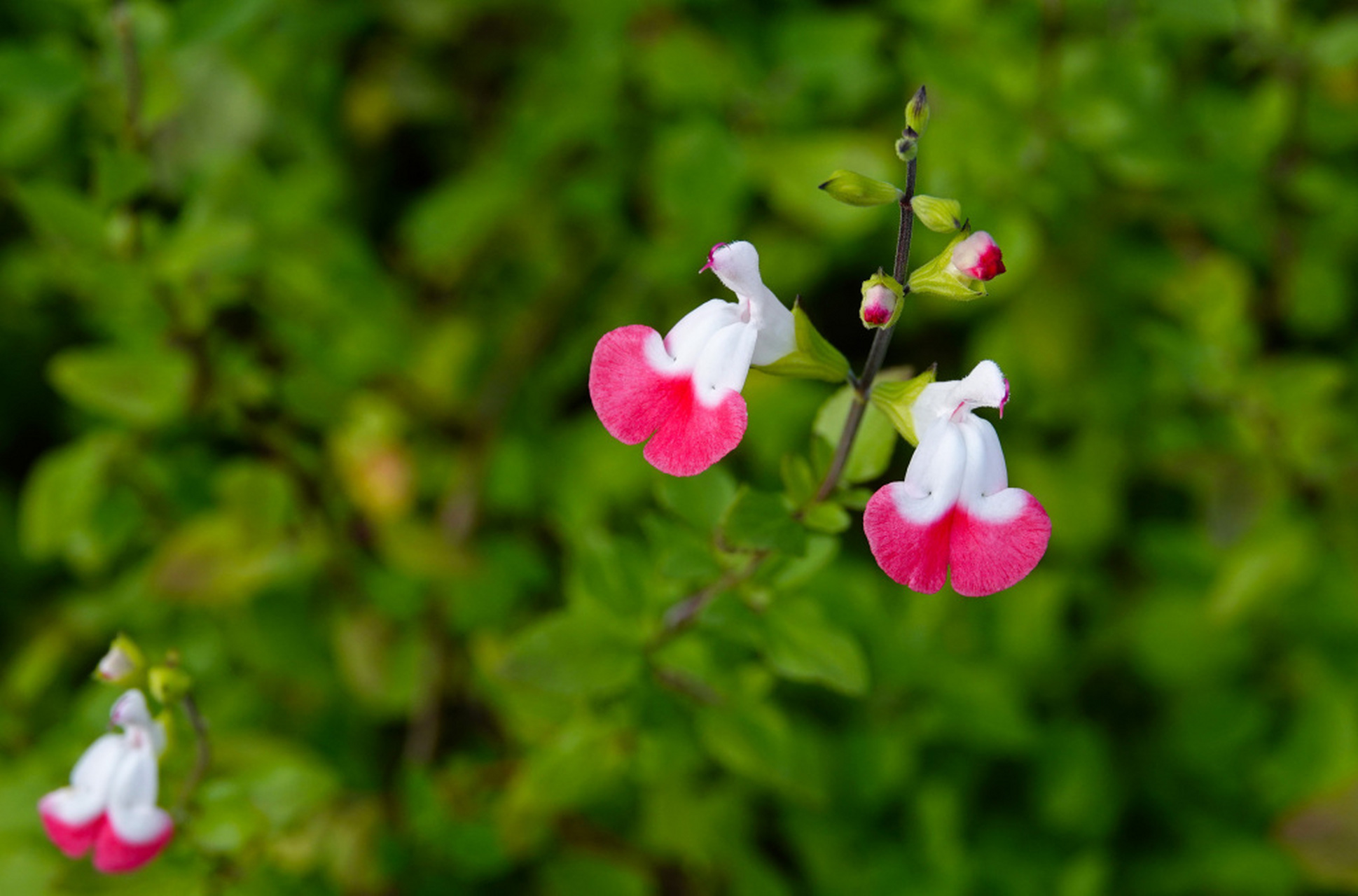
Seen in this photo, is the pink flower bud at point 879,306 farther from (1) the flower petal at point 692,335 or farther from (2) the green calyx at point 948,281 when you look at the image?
(1) the flower petal at point 692,335

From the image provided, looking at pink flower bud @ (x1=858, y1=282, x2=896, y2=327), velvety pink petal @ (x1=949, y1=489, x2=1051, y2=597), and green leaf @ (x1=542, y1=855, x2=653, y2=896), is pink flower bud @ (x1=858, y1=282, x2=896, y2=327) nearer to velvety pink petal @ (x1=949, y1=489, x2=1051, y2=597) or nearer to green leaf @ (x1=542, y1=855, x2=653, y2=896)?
velvety pink petal @ (x1=949, y1=489, x2=1051, y2=597)

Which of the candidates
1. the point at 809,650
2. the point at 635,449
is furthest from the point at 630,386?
the point at 635,449

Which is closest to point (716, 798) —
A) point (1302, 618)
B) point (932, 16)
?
point (1302, 618)

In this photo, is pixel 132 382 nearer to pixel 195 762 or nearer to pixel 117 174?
pixel 117 174

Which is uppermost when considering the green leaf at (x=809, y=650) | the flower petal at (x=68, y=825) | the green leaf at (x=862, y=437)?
the green leaf at (x=862, y=437)

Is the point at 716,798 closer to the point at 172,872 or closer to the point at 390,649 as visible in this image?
the point at 390,649

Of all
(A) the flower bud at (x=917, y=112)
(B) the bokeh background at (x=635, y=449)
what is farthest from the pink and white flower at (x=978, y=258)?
(B) the bokeh background at (x=635, y=449)
